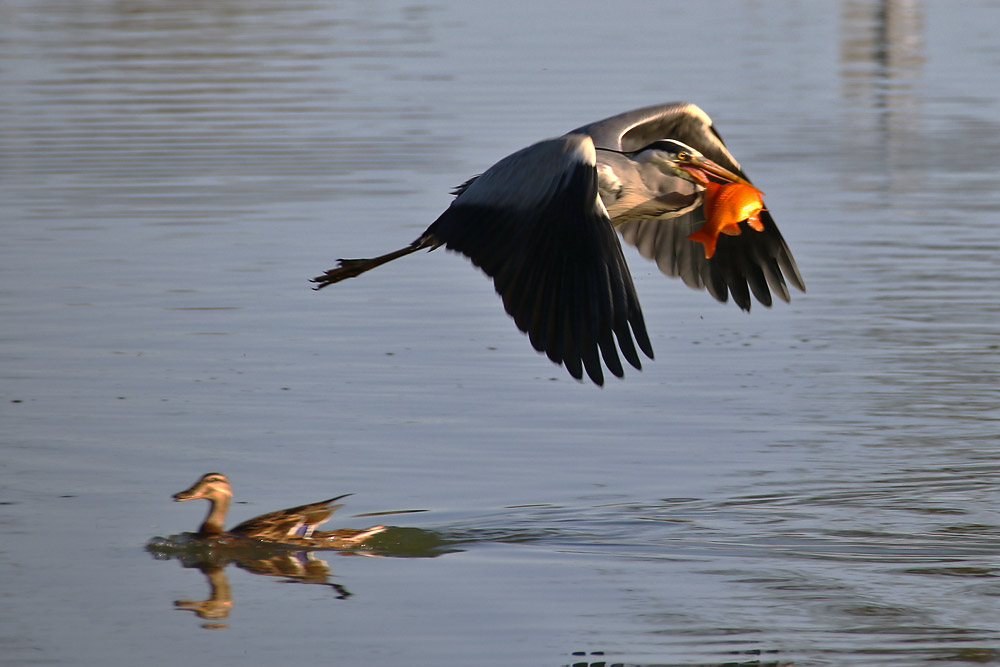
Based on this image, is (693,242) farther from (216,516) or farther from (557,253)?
(216,516)

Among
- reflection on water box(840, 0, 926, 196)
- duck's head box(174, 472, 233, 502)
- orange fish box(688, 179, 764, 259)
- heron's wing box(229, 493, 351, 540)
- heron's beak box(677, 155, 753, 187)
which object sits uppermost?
heron's beak box(677, 155, 753, 187)

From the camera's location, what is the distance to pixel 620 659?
5.44 meters

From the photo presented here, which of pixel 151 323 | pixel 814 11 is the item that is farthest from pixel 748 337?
pixel 814 11

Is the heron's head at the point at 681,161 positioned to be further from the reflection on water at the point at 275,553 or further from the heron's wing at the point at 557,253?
the reflection on water at the point at 275,553

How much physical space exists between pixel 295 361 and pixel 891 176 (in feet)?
25.0

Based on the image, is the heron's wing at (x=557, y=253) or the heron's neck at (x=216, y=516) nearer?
the heron's wing at (x=557, y=253)

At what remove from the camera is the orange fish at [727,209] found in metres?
7.36

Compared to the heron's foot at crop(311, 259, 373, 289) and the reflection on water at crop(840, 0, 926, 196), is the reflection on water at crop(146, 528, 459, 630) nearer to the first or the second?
the heron's foot at crop(311, 259, 373, 289)

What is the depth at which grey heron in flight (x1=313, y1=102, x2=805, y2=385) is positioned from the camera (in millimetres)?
6449

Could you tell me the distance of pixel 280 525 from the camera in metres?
6.57

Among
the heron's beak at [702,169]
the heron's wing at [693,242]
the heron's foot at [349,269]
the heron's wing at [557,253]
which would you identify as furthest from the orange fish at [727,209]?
the heron's foot at [349,269]

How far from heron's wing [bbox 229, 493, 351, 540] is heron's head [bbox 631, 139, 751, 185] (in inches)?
81.4

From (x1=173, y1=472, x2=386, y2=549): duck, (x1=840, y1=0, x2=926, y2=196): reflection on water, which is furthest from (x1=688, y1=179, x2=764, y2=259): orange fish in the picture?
(x1=840, y1=0, x2=926, y2=196): reflection on water

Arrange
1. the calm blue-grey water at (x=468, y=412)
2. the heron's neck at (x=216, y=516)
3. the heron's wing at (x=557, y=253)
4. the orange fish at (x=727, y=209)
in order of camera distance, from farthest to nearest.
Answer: the orange fish at (x=727, y=209), the heron's neck at (x=216, y=516), the heron's wing at (x=557, y=253), the calm blue-grey water at (x=468, y=412)
